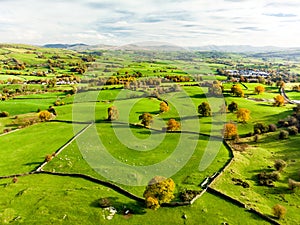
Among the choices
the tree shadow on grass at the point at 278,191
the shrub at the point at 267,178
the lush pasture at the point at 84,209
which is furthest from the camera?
the shrub at the point at 267,178

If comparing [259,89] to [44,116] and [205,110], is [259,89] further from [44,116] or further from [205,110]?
[44,116]

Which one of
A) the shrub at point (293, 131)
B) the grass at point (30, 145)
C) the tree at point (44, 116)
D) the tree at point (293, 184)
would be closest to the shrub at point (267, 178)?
the tree at point (293, 184)

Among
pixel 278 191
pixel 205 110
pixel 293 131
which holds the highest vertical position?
pixel 205 110

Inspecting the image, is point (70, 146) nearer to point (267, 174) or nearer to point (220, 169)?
point (220, 169)

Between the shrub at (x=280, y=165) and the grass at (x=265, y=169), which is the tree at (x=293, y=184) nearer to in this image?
the grass at (x=265, y=169)

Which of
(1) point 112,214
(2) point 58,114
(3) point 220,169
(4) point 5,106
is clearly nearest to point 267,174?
(3) point 220,169

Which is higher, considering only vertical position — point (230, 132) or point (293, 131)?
point (230, 132)

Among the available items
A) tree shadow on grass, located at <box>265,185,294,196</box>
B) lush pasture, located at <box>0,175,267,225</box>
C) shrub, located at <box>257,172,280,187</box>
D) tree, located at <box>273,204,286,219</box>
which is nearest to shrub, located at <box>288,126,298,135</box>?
shrub, located at <box>257,172,280,187</box>

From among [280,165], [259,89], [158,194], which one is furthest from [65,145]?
[259,89]

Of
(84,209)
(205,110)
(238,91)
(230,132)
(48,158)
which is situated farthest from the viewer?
(238,91)
